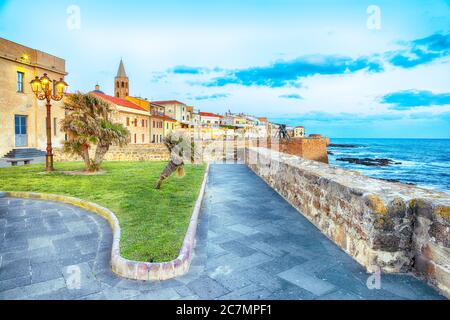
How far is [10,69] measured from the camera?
790 inches

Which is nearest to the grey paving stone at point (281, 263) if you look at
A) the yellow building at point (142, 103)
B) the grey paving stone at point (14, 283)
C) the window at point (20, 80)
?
the grey paving stone at point (14, 283)

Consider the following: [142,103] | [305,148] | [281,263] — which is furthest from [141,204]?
[142,103]

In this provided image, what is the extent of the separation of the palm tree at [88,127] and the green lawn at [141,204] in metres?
1.88

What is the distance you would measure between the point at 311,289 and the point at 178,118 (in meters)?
61.1

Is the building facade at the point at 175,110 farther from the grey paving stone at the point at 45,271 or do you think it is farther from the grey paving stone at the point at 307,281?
the grey paving stone at the point at 307,281

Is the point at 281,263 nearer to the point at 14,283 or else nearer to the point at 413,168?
the point at 14,283

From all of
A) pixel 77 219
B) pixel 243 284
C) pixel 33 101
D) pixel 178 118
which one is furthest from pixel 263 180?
pixel 178 118

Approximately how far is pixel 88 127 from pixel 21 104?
13.7 meters

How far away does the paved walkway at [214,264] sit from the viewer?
287 cm

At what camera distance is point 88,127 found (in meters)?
11.7

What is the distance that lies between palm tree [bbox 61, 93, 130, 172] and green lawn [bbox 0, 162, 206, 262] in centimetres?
188

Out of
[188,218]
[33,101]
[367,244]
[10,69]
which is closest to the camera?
[367,244]

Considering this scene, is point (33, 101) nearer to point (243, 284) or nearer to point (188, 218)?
point (188, 218)

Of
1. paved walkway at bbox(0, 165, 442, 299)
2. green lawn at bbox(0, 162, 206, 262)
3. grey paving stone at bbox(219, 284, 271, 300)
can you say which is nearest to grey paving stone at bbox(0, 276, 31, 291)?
paved walkway at bbox(0, 165, 442, 299)
